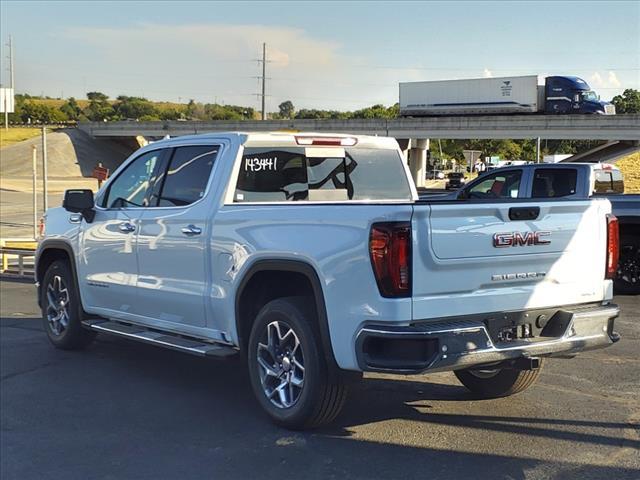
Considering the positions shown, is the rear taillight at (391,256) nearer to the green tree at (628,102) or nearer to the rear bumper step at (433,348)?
the rear bumper step at (433,348)

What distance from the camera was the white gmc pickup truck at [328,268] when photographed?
4.33 metres

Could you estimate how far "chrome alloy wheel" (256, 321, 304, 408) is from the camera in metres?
4.98

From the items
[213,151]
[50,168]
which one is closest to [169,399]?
[213,151]

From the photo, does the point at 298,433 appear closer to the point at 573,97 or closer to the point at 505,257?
the point at 505,257

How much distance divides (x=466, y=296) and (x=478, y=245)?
12.4 inches

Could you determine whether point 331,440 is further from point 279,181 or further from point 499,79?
point 499,79

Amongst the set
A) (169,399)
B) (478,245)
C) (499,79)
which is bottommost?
(169,399)

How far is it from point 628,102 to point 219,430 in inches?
3403

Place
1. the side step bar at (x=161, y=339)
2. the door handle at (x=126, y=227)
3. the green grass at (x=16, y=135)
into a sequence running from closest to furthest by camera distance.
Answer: the side step bar at (x=161, y=339), the door handle at (x=126, y=227), the green grass at (x=16, y=135)

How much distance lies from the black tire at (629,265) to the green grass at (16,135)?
95152mm

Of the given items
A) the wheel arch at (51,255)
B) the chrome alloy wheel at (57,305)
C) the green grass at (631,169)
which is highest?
the green grass at (631,169)

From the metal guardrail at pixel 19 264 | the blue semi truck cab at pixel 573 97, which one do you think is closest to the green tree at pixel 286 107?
the blue semi truck cab at pixel 573 97

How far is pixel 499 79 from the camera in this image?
2456 inches

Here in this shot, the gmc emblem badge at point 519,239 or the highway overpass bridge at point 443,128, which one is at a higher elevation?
the highway overpass bridge at point 443,128
